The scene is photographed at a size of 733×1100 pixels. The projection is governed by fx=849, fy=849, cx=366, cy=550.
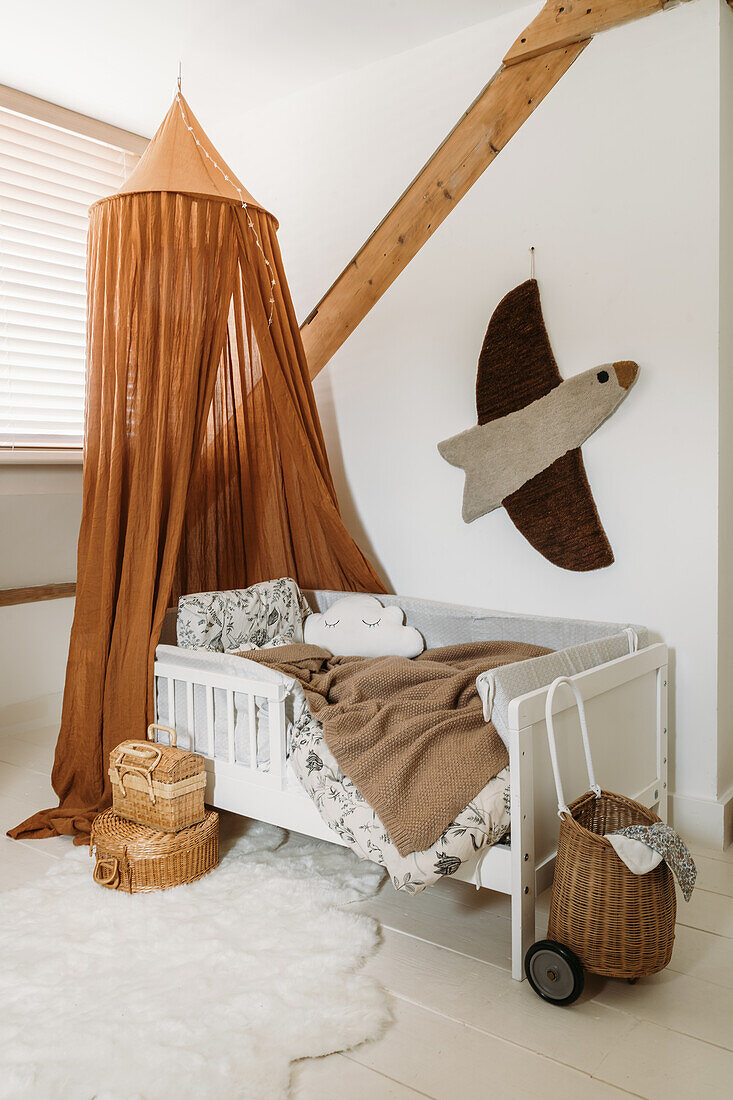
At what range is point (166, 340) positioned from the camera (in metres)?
2.70

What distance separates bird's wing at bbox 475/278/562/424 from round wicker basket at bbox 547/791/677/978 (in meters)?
1.55

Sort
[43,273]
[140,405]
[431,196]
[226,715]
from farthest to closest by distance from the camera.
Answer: [43,273] → [431,196] → [140,405] → [226,715]

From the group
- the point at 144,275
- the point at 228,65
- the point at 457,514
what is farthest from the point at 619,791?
the point at 228,65

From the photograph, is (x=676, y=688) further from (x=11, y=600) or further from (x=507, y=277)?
(x=11, y=600)

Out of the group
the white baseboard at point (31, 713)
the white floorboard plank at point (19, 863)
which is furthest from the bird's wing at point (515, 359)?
the white baseboard at point (31, 713)

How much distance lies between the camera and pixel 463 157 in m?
2.99

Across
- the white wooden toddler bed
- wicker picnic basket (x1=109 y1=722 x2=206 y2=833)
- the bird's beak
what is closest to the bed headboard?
the white wooden toddler bed

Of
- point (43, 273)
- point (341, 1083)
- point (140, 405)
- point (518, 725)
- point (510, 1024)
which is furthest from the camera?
point (43, 273)

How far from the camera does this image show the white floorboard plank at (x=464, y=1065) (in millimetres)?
1490

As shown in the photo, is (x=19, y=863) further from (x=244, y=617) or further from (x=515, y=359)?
(x=515, y=359)

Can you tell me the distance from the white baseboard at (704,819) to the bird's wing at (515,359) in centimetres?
136

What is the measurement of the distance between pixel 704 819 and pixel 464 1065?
1.30m

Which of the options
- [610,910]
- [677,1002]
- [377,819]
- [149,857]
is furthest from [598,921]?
[149,857]

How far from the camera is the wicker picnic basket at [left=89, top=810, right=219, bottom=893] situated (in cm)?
→ 222
